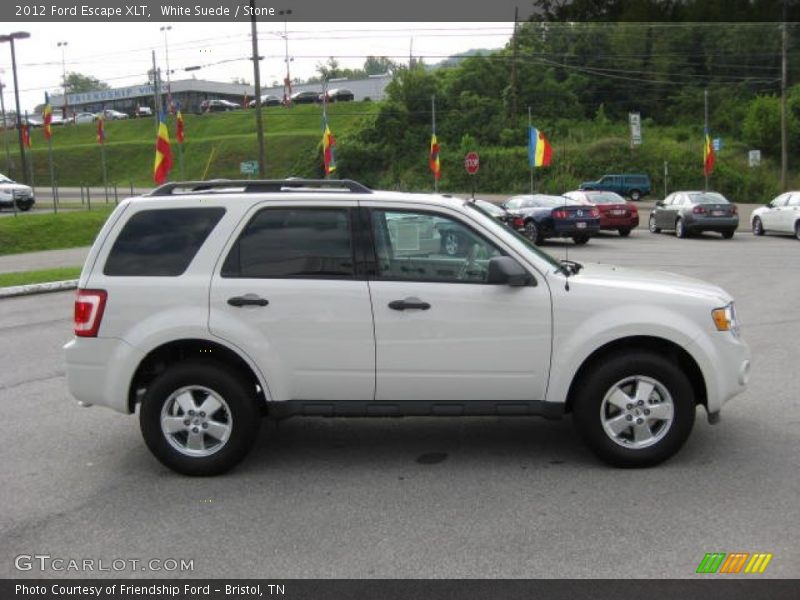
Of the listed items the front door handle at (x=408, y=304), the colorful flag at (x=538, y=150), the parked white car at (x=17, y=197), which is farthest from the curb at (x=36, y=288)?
the parked white car at (x=17, y=197)

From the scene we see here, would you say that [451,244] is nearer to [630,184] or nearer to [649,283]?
[649,283]

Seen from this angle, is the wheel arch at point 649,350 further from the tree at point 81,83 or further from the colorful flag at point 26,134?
the tree at point 81,83

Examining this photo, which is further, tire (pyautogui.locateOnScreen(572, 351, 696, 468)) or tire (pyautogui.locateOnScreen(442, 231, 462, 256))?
tire (pyautogui.locateOnScreen(442, 231, 462, 256))

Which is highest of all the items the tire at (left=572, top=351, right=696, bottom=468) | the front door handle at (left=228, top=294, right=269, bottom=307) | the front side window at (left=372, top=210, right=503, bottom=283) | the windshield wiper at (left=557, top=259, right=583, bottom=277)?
the front side window at (left=372, top=210, right=503, bottom=283)

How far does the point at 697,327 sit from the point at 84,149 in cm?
8189

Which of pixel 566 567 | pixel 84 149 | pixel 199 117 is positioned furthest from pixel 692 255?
pixel 199 117

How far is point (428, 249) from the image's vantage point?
5.46 metres

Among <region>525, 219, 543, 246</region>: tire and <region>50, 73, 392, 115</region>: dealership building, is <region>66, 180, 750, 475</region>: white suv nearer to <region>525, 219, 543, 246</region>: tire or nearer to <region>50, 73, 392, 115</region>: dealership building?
<region>525, 219, 543, 246</region>: tire

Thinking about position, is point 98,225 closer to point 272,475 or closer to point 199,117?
point 272,475

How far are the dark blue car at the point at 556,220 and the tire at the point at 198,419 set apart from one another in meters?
19.1

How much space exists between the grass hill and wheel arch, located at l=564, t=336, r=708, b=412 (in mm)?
60729

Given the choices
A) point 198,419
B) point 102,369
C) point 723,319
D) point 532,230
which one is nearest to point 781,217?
point 532,230

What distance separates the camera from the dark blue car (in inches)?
953

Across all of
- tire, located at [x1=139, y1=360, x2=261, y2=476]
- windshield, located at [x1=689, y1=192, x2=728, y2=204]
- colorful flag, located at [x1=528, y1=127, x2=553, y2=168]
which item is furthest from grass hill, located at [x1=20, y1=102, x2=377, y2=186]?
tire, located at [x1=139, y1=360, x2=261, y2=476]
